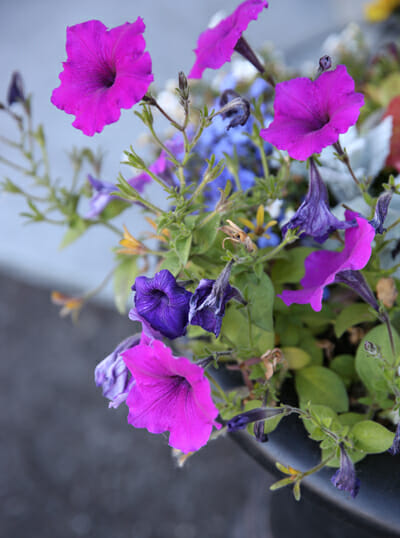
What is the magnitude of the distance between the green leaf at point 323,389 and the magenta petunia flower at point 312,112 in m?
0.17

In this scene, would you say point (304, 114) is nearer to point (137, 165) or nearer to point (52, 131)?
point (137, 165)

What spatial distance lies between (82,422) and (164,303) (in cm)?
84

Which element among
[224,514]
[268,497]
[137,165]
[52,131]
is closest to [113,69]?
[137,165]

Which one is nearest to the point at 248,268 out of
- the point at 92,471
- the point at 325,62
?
the point at 325,62

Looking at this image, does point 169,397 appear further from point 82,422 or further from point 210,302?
point 82,422

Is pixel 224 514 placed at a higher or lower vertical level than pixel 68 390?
lower

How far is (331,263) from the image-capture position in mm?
340

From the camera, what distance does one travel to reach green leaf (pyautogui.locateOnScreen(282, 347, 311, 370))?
40 centimetres

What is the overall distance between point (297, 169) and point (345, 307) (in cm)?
12

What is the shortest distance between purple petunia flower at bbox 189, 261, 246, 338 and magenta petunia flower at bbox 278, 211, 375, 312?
43mm

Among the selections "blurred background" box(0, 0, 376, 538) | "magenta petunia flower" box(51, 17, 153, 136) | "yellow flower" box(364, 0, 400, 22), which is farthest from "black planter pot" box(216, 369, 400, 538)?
"yellow flower" box(364, 0, 400, 22)

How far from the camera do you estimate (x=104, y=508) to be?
958mm

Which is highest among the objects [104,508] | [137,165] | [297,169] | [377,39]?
[137,165]

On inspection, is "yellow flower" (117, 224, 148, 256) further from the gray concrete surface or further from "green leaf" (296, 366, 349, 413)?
the gray concrete surface
